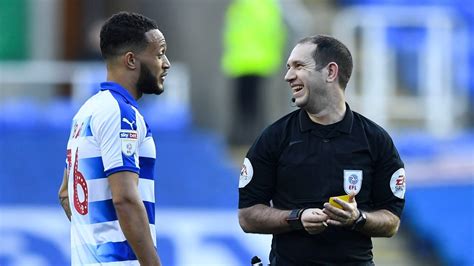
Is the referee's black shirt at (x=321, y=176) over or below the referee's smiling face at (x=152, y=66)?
below

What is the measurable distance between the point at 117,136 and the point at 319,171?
86 centimetres

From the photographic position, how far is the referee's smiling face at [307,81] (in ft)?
17.2

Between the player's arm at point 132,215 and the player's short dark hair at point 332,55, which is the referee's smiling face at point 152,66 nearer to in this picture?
the player's arm at point 132,215

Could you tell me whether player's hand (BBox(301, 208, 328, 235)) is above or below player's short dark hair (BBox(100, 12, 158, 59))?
below

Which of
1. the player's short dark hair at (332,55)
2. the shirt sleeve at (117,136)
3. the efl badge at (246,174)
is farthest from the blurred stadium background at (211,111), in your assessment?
the shirt sleeve at (117,136)

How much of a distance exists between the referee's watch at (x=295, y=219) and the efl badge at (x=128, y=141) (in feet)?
2.31

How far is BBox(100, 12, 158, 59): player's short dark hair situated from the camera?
5.13 meters

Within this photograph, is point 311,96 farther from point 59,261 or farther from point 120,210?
point 59,261

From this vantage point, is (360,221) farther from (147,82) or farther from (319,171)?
(147,82)

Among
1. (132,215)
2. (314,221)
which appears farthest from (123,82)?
(314,221)

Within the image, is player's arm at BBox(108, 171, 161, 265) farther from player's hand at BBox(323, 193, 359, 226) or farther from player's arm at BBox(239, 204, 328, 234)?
player's hand at BBox(323, 193, 359, 226)

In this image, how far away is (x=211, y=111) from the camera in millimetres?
13055

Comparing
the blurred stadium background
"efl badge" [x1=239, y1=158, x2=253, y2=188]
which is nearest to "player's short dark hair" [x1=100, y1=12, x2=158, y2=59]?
"efl badge" [x1=239, y1=158, x2=253, y2=188]

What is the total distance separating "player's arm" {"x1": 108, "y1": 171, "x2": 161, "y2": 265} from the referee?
0.55 m
